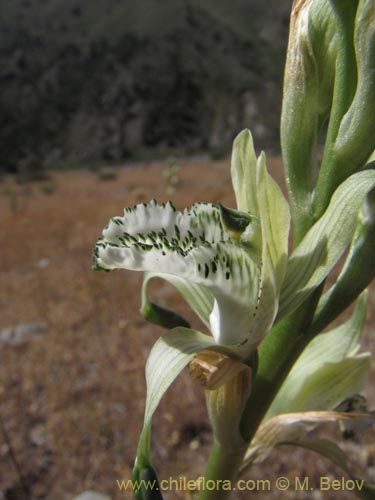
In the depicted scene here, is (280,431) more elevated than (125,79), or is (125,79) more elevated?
(280,431)

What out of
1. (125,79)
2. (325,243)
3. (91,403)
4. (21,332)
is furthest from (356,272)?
(125,79)

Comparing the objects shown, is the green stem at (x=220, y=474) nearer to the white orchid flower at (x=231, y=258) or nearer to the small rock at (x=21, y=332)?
the white orchid flower at (x=231, y=258)

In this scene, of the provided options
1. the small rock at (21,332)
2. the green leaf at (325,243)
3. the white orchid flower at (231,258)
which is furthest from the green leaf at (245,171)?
the small rock at (21,332)

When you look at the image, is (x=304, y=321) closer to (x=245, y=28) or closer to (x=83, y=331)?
(x=83, y=331)

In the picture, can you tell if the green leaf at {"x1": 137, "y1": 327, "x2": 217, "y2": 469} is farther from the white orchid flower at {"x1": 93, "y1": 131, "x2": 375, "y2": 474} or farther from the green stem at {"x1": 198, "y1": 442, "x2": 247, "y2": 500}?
the green stem at {"x1": 198, "y1": 442, "x2": 247, "y2": 500}

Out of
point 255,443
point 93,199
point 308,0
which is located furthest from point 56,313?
point 93,199

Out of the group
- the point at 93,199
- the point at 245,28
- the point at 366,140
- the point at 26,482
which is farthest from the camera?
the point at 245,28

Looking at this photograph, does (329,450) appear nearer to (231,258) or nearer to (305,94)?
(231,258)

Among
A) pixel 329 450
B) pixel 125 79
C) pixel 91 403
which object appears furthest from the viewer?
pixel 125 79
